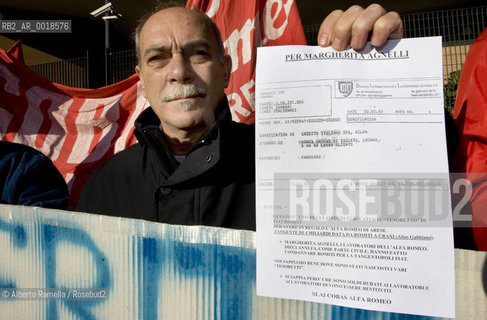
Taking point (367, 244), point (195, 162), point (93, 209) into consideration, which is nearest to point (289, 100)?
point (367, 244)

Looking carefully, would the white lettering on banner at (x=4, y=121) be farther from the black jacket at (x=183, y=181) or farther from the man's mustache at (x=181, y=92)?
the man's mustache at (x=181, y=92)

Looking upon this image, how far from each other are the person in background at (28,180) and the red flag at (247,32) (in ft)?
4.06

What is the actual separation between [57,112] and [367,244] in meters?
3.71

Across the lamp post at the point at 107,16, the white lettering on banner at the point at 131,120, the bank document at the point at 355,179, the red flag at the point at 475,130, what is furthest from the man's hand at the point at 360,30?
the lamp post at the point at 107,16

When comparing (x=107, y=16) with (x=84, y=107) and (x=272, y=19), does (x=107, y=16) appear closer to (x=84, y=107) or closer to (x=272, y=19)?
(x=84, y=107)

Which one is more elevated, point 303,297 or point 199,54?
point 199,54

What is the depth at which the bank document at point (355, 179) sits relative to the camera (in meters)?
0.55

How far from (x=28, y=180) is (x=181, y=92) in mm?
840

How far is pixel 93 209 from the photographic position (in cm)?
140

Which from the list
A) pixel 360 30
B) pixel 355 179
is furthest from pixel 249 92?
pixel 355 179

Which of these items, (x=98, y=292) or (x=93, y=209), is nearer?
(x=98, y=292)

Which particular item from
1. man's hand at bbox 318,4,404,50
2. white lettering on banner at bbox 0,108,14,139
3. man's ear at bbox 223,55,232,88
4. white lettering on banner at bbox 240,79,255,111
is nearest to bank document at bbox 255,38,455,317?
man's hand at bbox 318,4,404,50

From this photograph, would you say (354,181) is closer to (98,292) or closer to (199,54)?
(98,292)

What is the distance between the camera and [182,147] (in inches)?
55.3
